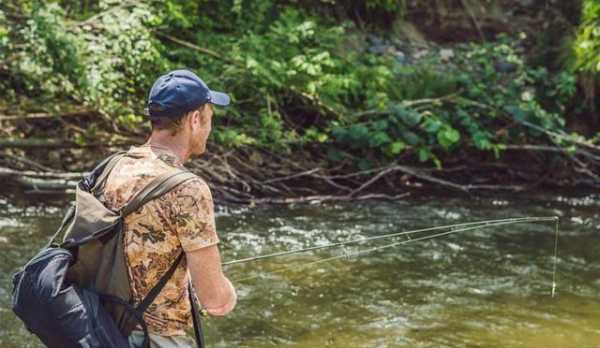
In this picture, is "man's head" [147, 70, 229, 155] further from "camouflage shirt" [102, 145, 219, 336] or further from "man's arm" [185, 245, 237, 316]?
"man's arm" [185, 245, 237, 316]

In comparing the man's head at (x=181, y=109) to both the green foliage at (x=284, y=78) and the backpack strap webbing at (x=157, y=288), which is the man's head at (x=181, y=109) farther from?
the green foliage at (x=284, y=78)

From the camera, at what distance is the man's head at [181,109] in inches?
109

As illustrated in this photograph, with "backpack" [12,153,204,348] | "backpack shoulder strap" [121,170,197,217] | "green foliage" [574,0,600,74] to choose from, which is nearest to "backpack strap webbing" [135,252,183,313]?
"backpack" [12,153,204,348]

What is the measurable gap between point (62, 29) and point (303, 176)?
9.97 ft

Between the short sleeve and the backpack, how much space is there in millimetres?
33

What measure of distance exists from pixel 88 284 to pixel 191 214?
427 millimetres

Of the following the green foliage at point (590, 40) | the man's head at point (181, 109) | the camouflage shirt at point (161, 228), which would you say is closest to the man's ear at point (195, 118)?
the man's head at point (181, 109)

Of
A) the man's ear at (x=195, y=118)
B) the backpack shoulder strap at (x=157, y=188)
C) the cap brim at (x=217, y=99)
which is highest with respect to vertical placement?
the cap brim at (x=217, y=99)

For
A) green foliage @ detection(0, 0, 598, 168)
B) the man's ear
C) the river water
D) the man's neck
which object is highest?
the man's ear

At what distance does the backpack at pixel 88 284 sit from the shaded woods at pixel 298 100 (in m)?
5.84

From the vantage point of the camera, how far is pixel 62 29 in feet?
27.4

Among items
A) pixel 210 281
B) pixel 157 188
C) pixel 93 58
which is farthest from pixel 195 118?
pixel 93 58

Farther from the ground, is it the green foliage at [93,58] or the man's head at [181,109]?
the man's head at [181,109]

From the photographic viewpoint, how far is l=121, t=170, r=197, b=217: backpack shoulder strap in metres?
2.66
